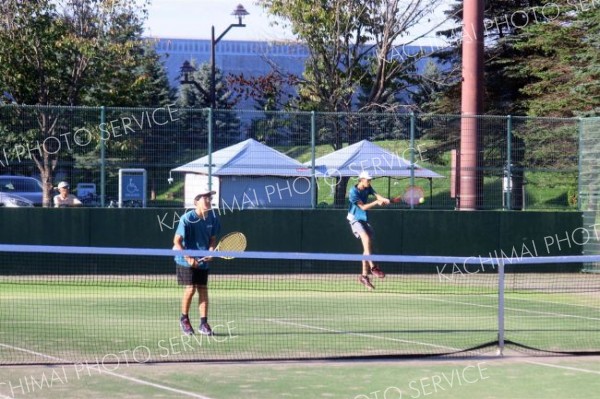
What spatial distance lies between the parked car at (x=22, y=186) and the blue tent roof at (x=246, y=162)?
2.88 metres

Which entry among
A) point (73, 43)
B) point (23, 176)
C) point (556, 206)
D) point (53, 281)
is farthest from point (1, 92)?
point (556, 206)

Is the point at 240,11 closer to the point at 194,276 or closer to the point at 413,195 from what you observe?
the point at 413,195

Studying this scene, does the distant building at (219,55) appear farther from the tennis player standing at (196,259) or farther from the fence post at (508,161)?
the tennis player standing at (196,259)

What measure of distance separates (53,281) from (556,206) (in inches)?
445

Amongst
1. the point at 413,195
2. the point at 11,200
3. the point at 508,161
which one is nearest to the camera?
the point at 11,200

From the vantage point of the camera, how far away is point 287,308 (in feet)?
52.6

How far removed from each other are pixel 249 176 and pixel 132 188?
2.42 meters

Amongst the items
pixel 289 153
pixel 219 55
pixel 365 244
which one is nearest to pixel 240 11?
pixel 289 153

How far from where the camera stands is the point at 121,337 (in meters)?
12.3

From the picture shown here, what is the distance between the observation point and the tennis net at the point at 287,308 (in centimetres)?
1161

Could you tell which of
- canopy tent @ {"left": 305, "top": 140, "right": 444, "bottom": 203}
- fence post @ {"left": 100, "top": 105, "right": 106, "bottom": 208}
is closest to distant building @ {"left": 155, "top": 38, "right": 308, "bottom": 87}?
canopy tent @ {"left": 305, "top": 140, "right": 444, "bottom": 203}

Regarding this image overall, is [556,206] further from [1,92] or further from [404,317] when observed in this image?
[1,92]

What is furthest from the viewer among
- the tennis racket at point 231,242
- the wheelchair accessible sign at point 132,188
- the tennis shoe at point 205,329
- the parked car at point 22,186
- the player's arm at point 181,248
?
the wheelchair accessible sign at point 132,188

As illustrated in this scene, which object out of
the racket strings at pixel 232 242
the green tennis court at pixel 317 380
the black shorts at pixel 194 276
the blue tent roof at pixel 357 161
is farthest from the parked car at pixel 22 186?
the green tennis court at pixel 317 380
